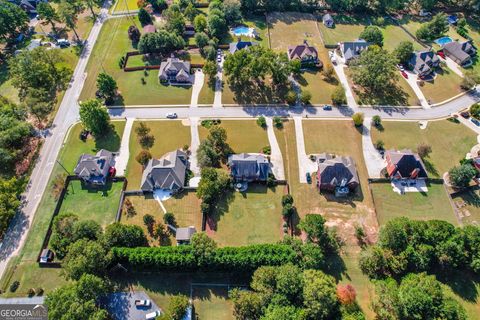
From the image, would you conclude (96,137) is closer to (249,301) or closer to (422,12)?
(249,301)

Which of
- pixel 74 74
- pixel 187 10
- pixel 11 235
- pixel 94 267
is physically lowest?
pixel 11 235

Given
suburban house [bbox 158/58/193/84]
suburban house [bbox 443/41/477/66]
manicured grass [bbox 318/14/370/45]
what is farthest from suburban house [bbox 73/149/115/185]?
suburban house [bbox 443/41/477/66]

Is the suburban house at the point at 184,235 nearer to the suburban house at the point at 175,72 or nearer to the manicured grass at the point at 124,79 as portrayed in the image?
the manicured grass at the point at 124,79

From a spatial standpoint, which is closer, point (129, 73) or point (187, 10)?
point (129, 73)

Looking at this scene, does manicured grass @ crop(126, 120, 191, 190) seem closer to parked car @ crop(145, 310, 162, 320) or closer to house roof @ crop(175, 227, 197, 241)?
house roof @ crop(175, 227, 197, 241)

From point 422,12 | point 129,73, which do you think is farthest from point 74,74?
point 422,12

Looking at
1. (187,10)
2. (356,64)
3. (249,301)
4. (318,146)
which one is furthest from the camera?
(187,10)

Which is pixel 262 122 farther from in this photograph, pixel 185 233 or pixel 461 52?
pixel 461 52
